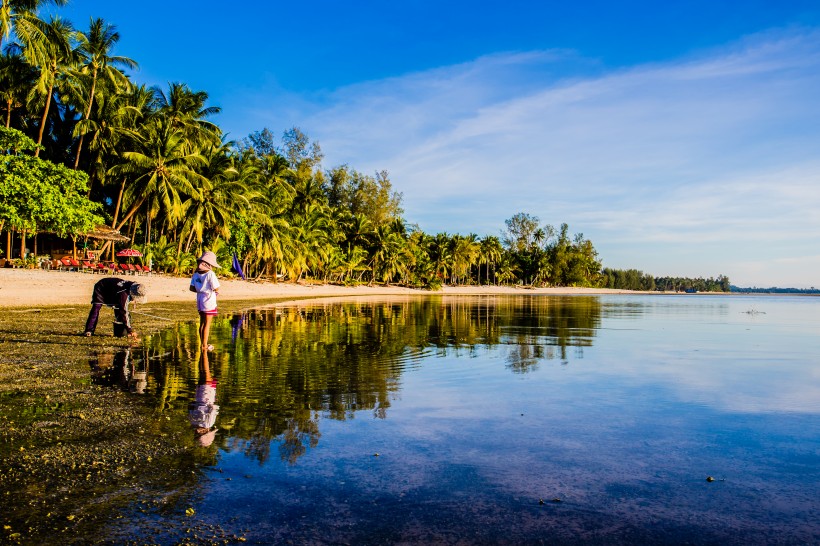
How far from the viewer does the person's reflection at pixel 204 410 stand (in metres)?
5.11

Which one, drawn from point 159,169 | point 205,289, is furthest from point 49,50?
point 205,289

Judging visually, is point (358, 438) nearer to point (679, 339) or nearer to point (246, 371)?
point (246, 371)

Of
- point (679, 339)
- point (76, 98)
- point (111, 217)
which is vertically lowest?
point (679, 339)

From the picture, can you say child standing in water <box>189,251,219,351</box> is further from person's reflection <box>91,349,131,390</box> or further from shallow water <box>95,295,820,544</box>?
person's reflection <box>91,349,131,390</box>

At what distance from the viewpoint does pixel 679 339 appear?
52.6 ft

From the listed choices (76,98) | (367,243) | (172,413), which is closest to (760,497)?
(172,413)

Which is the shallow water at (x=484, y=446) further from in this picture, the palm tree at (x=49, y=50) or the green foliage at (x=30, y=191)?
the palm tree at (x=49, y=50)

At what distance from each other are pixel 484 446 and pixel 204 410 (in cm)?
317

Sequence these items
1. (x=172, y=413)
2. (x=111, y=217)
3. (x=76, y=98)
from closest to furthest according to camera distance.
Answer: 1. (x=172, y=413)
2. (x=76, y=98)
3. (x=111, y=217)

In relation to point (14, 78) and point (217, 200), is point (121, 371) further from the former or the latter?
point (217, 200)

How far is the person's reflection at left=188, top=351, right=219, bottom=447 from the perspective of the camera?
16.8 ft

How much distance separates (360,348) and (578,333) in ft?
27.4

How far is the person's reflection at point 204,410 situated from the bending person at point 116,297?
4637mm

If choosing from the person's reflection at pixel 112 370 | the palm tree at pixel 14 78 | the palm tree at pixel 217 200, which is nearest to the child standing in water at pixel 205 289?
the person's reflection at pixel 112 370
